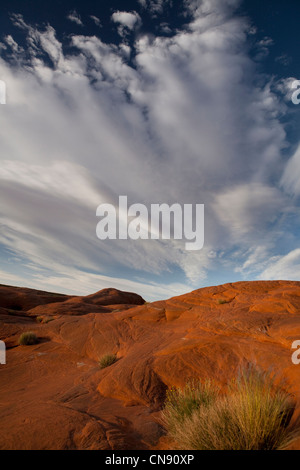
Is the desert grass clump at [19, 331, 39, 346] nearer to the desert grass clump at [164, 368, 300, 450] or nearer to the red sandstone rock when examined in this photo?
the red sandstone rock

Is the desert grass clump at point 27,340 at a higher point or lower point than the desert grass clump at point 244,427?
lower

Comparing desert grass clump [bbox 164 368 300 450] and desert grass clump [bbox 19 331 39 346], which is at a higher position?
desert grass clump [bbox 164 368 300 450]

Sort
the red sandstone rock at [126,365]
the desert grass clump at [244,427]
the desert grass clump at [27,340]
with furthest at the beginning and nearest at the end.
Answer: the desert grass clump at [27,340] → the red sandstone rock at [126,365] → the desert grass clump at [244,427]

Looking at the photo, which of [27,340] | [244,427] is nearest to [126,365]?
[244,427]

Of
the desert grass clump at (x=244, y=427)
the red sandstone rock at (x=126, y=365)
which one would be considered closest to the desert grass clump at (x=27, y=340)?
the red sandstone rock at (x=126, y=365)

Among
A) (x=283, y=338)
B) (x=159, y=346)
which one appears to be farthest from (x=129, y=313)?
(x=283, y=338)

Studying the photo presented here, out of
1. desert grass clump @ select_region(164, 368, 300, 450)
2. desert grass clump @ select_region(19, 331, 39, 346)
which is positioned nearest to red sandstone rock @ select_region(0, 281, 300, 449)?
desert grass clump @ select_region(164, 368, 300, 450)

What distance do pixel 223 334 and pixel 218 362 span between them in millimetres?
1806

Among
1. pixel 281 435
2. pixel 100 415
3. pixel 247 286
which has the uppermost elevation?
pixel 247 286

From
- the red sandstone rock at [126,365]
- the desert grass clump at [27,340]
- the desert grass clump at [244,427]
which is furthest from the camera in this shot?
the desert grass clump at [27,340]

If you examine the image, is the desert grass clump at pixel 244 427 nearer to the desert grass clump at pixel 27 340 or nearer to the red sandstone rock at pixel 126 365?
the red sandstone rock at pixel 126 365

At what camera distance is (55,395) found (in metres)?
8.19

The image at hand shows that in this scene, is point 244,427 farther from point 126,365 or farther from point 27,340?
point 27,340
